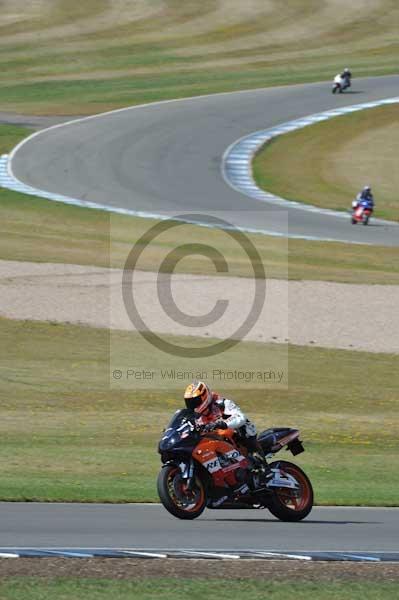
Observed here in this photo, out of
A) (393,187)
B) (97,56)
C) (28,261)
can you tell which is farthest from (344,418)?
(97,56)

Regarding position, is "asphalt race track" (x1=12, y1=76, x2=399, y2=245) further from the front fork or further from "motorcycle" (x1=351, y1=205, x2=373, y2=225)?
Result: the front fork

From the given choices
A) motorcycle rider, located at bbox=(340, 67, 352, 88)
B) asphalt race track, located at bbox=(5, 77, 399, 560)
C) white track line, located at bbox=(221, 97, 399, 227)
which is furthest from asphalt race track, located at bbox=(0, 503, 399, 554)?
motorcycle rider, located at bbox=(340, 67, 352, 88)

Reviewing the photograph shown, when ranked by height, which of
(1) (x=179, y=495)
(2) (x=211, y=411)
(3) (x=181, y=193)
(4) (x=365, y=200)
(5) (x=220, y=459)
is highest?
(3) (x=181, y=193)

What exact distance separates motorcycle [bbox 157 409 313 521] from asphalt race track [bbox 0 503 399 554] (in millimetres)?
217

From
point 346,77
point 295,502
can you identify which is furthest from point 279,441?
point 346,77

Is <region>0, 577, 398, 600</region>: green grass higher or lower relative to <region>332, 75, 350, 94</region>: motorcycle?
lower

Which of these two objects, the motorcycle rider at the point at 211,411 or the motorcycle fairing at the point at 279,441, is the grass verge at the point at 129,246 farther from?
the motorcycle rider at the point at 211,411

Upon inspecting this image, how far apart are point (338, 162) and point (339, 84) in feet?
51.1

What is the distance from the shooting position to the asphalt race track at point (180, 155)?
142 feet

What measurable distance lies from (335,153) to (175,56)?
89.9ft

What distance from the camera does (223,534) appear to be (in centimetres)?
1288

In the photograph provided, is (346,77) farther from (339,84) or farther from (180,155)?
(180,155)

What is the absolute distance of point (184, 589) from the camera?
10.5m

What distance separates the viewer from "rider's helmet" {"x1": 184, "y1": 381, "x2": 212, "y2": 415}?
1338 cm
